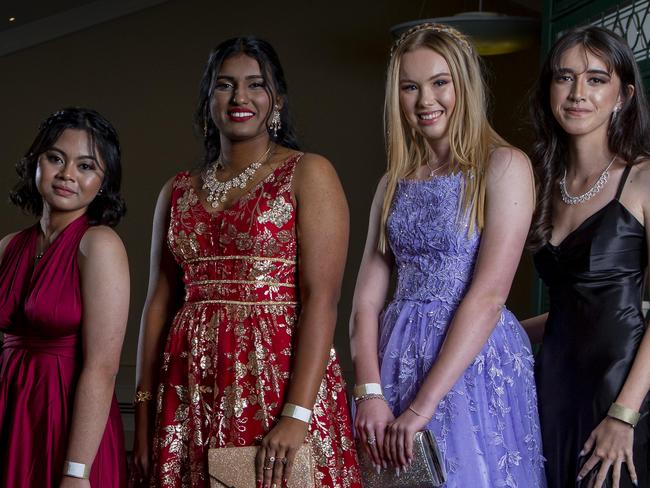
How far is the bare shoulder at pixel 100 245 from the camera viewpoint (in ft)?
7.25

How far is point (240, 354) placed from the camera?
2.26 meters

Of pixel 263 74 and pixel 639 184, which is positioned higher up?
pixel 263 74

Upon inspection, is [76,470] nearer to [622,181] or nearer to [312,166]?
→ [312,166]

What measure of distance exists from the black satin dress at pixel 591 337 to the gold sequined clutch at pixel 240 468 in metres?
0.59

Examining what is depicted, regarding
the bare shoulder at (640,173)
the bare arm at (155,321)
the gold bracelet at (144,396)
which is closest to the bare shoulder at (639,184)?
the bare shoulder at (640,173)

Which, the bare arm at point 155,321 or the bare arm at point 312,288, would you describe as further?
the bare arm at point 155,321

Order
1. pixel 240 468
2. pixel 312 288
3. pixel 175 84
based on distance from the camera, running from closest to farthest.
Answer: pixel 240 468
pixel 312 288
pixel 175 84

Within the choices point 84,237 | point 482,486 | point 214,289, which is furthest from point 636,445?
point 84,237

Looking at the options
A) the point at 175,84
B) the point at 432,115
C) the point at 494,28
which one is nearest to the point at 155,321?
the point at 432,115

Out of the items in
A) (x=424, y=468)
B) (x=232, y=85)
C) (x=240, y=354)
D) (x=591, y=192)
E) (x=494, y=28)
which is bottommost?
(x=424, y=468)

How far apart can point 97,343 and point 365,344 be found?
0.62m

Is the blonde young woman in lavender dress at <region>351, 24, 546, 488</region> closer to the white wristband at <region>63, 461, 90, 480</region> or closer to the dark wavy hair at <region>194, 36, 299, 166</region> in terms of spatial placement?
the dark wavy hair at <region>194, 36, 299, 166</region>

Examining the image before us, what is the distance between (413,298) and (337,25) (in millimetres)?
5426

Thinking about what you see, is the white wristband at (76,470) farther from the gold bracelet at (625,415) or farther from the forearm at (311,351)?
the gold bracelet at (625,415)
